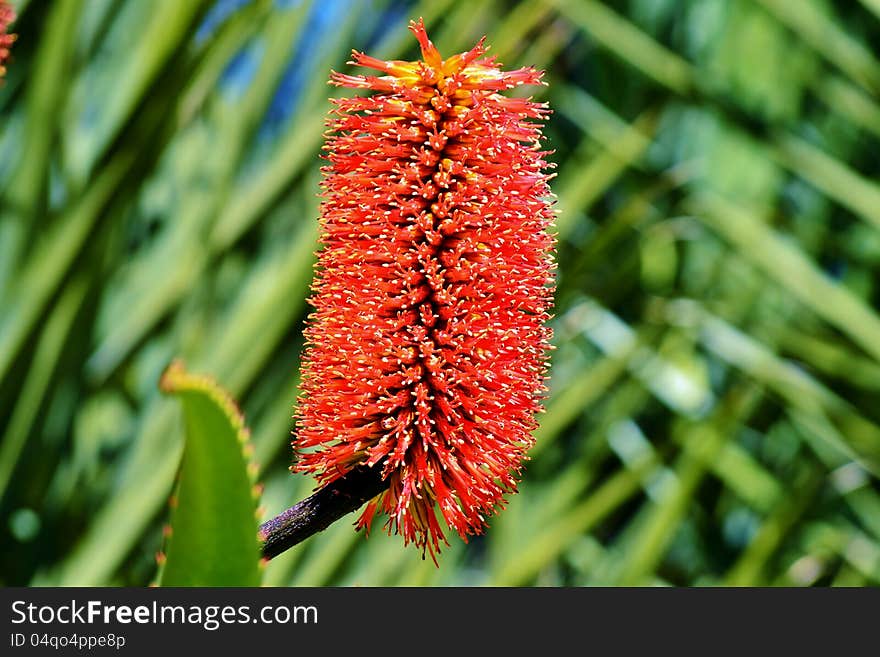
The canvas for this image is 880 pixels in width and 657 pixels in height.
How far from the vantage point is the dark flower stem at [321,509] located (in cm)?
8

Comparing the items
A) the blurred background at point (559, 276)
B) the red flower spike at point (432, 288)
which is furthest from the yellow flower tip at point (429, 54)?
the blurred background at point (559, 276)

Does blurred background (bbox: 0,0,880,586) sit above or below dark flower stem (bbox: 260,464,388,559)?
below

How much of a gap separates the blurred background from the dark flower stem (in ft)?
0.64

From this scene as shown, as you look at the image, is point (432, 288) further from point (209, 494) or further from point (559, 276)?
point (559, 276)

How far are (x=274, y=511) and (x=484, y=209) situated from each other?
31cm

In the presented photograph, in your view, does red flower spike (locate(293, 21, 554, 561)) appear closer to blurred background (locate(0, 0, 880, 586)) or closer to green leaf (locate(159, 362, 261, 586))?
green leaf (locate(159, 362, 261, 586))

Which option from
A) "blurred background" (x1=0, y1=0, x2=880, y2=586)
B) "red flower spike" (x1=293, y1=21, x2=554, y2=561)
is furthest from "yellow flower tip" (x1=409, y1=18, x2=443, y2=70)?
"blurred background" (x1=0, y1=0, x2=880, y2=586)

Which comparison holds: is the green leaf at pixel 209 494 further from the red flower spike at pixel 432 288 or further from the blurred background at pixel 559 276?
the blurred background at pixel 559 276

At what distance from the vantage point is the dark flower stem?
81 millimetres

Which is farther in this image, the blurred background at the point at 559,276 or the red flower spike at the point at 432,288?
the blurred background at the point at 559,276

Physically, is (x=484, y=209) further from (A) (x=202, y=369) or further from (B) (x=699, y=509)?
(B) (x=699, y=509)

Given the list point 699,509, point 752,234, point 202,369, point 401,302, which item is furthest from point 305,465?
point 699,509

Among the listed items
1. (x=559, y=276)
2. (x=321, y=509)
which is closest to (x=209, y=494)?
(x=321, y=509)

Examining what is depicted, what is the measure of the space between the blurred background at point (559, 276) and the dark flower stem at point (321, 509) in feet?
0.64
